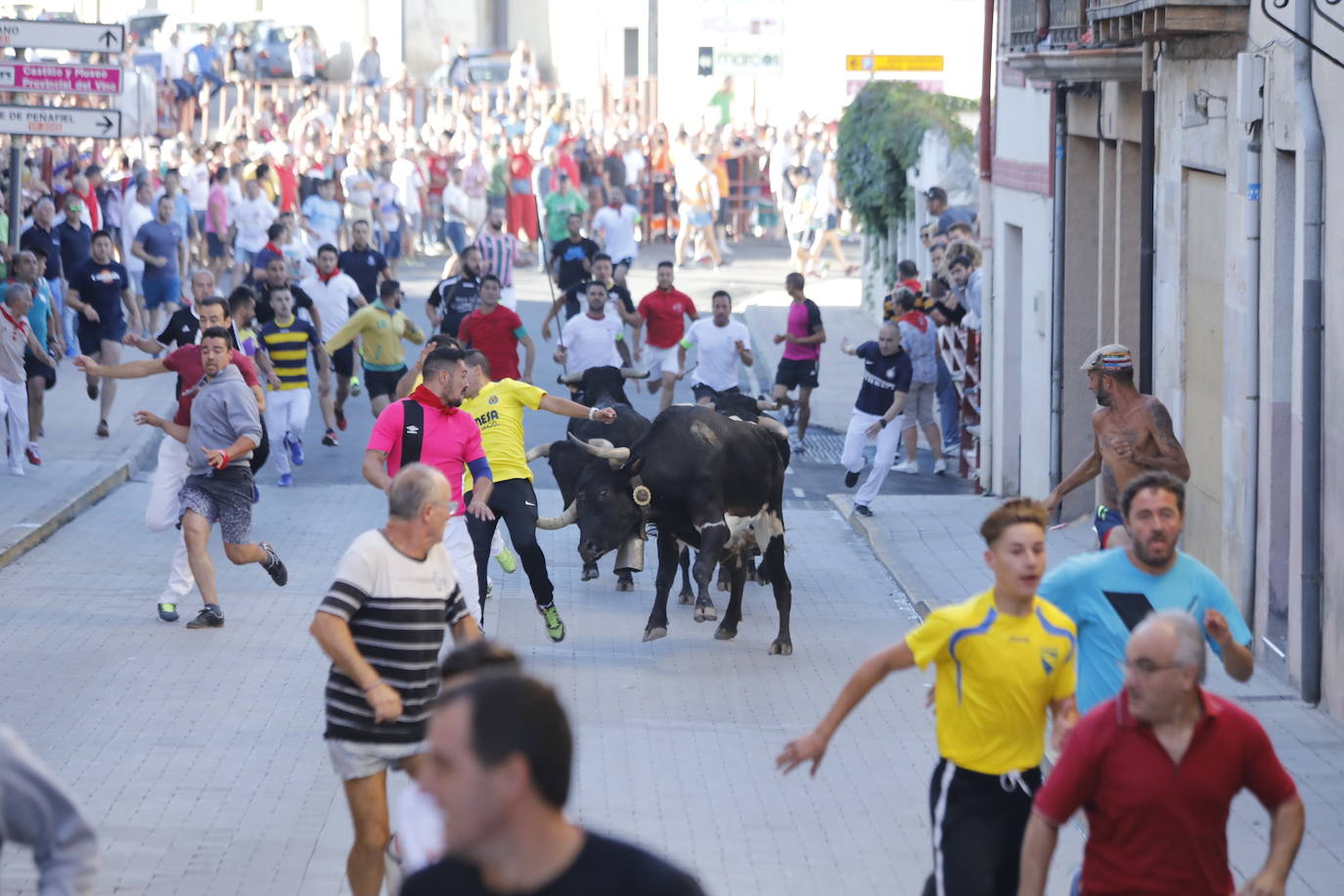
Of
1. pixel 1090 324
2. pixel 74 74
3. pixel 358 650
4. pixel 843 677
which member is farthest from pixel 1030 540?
pixel 74 74

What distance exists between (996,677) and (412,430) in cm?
509

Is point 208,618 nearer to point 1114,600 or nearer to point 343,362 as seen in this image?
point 1114,600

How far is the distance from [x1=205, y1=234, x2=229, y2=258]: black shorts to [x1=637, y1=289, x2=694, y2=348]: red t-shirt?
1205 centimetres

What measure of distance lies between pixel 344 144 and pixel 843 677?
30.1 metres

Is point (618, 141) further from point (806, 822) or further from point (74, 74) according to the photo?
point (806, 822)

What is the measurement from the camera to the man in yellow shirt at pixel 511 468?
1229cm

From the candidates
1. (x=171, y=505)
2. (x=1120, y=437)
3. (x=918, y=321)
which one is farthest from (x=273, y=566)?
(x=918, y=321)

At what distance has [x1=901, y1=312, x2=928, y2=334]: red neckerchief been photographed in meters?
19.8

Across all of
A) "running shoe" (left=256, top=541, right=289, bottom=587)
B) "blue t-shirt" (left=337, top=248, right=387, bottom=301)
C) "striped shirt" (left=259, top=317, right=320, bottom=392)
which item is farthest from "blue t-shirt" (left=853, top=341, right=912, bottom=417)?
"blue t-shirt" (left=337, top=248, right=387, bottom=301)

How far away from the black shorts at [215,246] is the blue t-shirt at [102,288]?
1131cm

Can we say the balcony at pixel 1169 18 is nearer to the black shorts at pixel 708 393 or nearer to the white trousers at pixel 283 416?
the black shorts at pixel 708 393

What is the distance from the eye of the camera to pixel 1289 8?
37.4 feet

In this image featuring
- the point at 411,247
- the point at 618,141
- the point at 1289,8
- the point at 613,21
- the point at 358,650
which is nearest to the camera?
the point at 358,650

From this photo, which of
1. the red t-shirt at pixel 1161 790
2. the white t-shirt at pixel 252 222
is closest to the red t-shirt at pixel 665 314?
the white t-shirt at pixel 252 222
